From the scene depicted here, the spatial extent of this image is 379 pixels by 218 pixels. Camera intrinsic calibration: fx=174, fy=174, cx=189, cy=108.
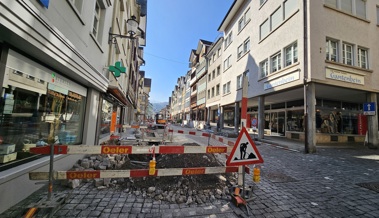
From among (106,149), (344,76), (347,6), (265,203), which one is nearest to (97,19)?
(106,149)

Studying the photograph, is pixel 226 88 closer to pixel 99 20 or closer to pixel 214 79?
pixel 214 79

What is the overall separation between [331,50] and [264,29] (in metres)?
5.40

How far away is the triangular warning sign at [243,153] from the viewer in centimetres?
339

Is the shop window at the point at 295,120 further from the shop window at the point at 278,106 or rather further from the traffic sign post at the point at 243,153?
the traffic sign post at the point at 243,153

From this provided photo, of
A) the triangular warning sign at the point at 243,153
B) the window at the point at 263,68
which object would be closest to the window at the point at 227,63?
the window at the point at 263,68

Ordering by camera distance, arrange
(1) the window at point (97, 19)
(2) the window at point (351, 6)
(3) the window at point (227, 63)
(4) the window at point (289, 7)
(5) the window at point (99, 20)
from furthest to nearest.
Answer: (3) the window at point (227, 63)
(4) the window at point (289, 7)
(2) the window at point (351, 6)
(5) the window at point (99, 20)
(1) the window at point (97, 19)

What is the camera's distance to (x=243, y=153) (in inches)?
136

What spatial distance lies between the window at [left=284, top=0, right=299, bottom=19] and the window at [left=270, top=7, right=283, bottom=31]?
46 cm

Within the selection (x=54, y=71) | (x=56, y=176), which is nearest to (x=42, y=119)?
(x=54, y=71)

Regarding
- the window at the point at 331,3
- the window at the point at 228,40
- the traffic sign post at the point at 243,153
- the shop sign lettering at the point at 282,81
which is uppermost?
the window at the point at 228,40

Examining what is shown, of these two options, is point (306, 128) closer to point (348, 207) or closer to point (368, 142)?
point (368, 142)

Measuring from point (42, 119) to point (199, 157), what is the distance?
435 centimetres

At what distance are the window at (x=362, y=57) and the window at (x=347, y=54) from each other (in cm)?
77

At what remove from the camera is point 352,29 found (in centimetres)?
1110
